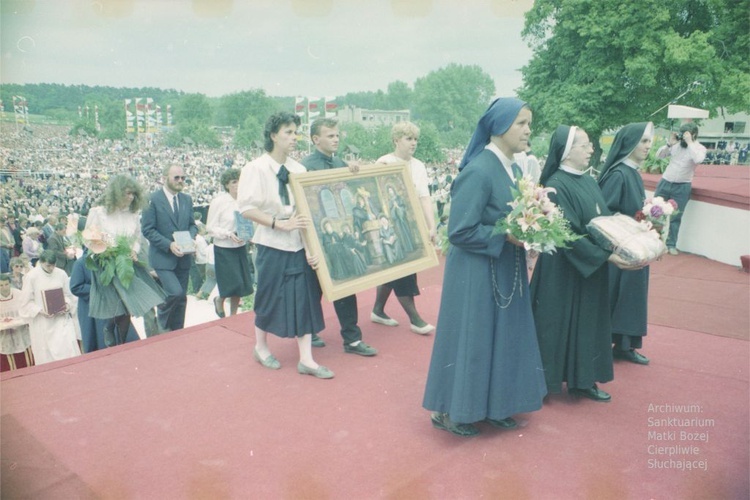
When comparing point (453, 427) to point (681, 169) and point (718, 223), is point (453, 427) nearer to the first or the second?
point (681, 169)

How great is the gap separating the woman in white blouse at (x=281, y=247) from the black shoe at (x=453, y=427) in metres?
1.12

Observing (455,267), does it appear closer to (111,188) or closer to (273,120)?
(273,120)

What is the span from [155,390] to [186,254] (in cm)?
212

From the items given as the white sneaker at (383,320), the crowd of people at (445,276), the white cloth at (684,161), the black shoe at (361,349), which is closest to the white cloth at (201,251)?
the crowd of people at (445,276)

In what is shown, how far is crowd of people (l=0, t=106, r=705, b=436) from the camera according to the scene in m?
3.27

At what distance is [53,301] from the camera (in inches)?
219

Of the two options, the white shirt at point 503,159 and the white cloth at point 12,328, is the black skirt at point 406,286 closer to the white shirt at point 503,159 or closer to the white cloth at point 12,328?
the white shirt at point 503,159

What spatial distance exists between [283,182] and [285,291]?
2.82 feet

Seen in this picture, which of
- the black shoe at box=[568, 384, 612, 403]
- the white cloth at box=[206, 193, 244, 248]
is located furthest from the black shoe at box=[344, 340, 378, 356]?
the white cloth at box=[206, 193, 244, 248]

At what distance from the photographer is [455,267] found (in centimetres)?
333

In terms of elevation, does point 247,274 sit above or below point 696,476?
above

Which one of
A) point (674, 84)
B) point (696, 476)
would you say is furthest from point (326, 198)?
point (674, 84)

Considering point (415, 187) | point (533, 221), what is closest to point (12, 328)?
point (415, 187)

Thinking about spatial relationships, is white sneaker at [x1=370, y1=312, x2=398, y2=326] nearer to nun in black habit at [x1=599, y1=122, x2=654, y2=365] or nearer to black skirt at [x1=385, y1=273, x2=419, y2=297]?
black skirt at [x1=385, y1=273, x2=419, y2=297]
